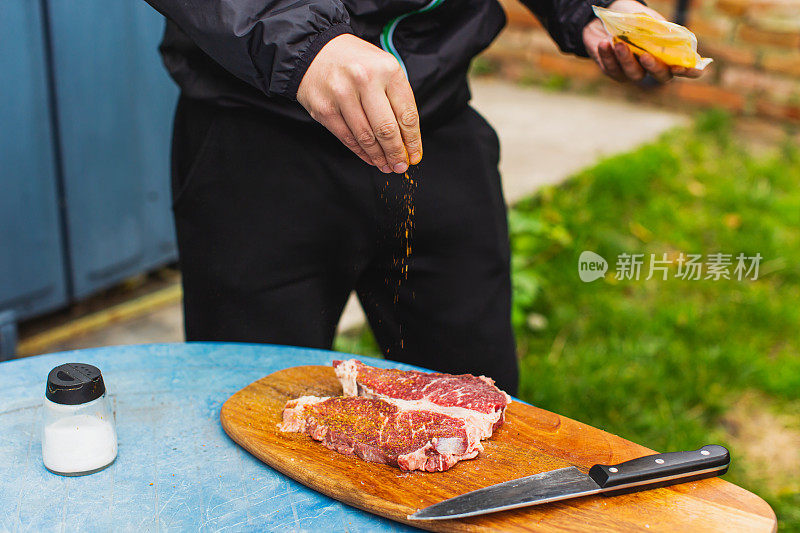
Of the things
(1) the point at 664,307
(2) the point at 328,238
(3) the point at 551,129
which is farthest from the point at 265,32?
(3) the point at 551,129

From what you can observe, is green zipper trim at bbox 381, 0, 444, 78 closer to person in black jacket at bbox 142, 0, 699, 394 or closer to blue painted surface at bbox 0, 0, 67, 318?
person in black jacket at bbox 142, 0, 699, 394

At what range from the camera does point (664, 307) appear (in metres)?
3.84

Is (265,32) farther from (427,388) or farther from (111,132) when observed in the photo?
(111,132)

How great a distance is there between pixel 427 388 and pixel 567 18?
105cm

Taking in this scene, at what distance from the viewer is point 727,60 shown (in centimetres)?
607

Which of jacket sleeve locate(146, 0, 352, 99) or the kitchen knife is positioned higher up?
jacket sleeve locate(146, 0, 352, 99)

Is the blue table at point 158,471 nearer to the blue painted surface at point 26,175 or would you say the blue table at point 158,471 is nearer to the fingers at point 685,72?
the fingers at point 685,72

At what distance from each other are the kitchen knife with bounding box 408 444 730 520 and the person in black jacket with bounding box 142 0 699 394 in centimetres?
70

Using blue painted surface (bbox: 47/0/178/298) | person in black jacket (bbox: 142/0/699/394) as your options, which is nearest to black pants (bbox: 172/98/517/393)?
person in black jacket (bbox: 142/0/699/394)

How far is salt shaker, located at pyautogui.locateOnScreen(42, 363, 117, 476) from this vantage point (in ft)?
4.22

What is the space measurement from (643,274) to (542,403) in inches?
51.0

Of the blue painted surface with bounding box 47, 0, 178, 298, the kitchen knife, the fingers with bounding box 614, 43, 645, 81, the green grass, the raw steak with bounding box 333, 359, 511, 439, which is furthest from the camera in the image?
the green grass

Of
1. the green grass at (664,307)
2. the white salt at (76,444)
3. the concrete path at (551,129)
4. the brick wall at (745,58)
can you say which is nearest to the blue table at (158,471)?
the white salt at (76,444)

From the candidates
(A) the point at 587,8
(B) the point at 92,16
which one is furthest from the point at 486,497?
(B) the point at 92,16
